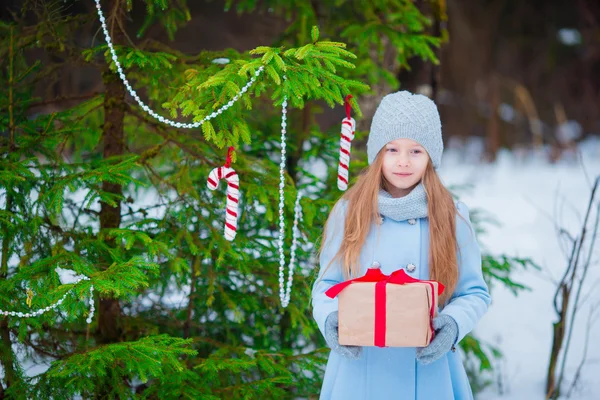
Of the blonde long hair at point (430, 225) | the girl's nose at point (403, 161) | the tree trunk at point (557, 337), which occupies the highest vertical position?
the girl's nose at point (403, 161)

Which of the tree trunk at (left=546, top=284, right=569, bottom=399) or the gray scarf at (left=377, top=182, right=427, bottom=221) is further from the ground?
the gray scarf at (left=377, top=182, right=427, bottom=221)

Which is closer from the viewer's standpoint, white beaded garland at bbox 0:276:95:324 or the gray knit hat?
the gray knit hat

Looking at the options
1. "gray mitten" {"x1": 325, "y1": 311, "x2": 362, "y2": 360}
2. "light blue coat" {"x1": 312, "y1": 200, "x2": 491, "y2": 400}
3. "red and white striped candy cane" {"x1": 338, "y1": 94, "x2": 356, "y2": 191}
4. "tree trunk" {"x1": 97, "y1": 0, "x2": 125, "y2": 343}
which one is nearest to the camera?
"gray mitten" {"x1": 325, "y1": 311, "x2": 362, "y2": 360}

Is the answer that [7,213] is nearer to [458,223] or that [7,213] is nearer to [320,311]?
[320,311]

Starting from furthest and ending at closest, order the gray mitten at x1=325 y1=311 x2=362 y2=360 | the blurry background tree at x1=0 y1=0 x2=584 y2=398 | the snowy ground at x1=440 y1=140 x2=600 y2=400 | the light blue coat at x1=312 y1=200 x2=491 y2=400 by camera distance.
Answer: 1. the snowy ground at x1=440 y1=140 x2=600 y2=400
2. the blurry background tree at x1=0 y1=0 x2=584 y2=398
3. the light blue coat at x1=312 y1=200 x2=491 y2=400
4. the gray mitten at x1=325 y1=311 x2=362 y2=360

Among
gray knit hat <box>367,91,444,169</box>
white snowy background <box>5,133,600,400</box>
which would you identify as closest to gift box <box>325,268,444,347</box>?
gray knit hat <box>367,91,444,169</box>

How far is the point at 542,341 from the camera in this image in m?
6.22

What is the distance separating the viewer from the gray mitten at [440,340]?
7.88 ft

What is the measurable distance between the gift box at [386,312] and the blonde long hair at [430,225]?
0.26 meters

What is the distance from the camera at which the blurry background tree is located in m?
3.08

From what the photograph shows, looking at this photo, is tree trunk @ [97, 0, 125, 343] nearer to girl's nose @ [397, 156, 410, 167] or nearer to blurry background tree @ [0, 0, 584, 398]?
blurry background tree @ [0, 0, 584, 398]

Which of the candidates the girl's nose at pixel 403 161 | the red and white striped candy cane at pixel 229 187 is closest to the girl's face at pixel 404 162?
the girl's nose at pixel 403 161

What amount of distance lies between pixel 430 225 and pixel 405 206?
0.43ft

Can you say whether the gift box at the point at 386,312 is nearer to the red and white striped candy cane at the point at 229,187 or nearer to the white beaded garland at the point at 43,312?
the red and white striped candy cane at the point at 229,187
